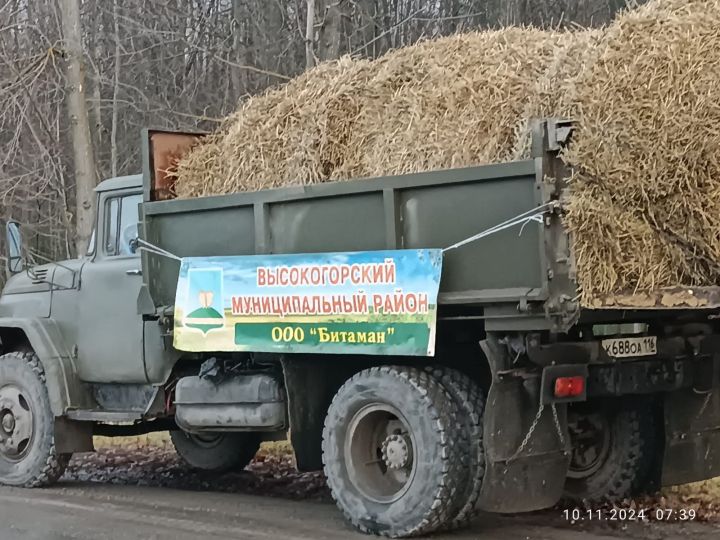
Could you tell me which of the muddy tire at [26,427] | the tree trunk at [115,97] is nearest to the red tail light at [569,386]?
the muddy tire at [26,427]

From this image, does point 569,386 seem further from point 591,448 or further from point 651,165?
point 591,448

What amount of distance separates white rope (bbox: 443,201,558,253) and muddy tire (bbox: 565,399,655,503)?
1.90m

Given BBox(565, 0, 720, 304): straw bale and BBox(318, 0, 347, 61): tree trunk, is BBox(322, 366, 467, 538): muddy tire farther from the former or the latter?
BBox(318, 0, 347, 61): tree trunk

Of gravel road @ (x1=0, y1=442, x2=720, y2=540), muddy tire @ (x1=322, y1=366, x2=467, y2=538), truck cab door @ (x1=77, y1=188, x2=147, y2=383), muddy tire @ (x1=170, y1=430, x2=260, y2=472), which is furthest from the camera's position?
muddy tire @ (x1=170, y1=430, x2=260, y2=472)

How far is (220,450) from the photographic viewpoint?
9234 millimetres

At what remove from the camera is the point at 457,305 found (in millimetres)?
6055

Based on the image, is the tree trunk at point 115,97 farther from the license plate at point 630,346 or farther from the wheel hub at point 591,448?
the license plate at point 630,346

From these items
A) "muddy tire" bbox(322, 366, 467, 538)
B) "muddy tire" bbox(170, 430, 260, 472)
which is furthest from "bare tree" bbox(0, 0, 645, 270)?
"muddy tire" bbox(322, 366, 467, 538)

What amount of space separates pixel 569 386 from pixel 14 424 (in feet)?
16.0

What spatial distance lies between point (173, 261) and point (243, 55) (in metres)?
11.7

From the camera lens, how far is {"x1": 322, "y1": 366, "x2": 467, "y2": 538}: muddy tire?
5984 millimetres

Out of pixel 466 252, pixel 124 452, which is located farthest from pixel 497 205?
pixel 124 452

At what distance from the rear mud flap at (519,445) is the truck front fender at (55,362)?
3.84 meters

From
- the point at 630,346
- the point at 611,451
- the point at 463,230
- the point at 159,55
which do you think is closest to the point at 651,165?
the point at 463,230
